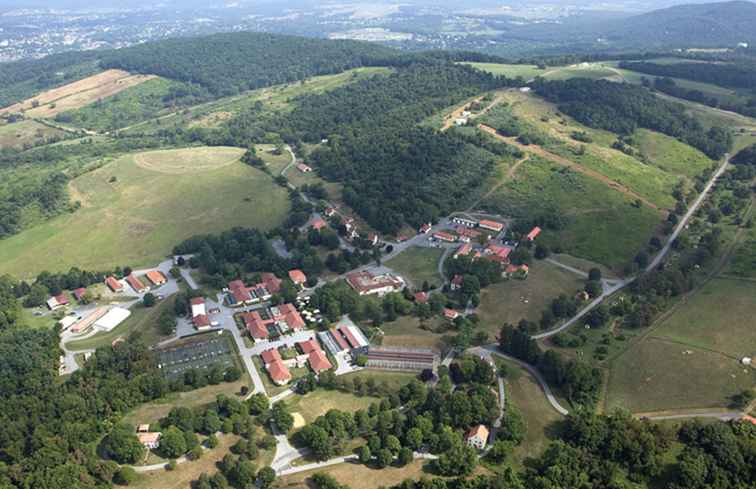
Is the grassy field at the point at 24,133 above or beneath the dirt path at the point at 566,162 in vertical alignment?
beneath

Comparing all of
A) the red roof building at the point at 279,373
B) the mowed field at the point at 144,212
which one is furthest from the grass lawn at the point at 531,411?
the mowed field at the point at 144,212

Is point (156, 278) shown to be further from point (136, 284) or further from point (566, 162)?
point (566, 162)

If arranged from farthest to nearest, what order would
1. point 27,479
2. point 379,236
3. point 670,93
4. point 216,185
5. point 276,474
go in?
1. point 670,93
2. point 216,185
3. point 379,236
4. point 276,474
5. point 27,479

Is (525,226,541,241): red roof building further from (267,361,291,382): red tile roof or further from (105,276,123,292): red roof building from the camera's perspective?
(105,276,123,292): red roof building

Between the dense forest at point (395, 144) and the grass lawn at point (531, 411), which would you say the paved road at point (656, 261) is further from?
the dense forest at point (395, 144)

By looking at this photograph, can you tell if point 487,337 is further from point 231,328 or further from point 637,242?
point 637,242

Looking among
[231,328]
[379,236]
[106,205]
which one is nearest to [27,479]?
[231,328]

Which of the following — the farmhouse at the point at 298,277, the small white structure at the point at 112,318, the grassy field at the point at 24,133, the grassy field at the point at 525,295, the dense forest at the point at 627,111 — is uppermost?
the dense forest at the point at 627,111
